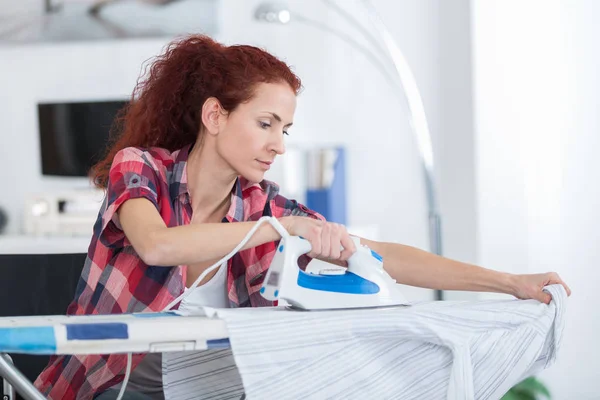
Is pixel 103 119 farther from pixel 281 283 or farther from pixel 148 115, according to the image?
pixel 281 283

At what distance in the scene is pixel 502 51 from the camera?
335 centimetres

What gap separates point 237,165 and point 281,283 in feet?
1.26

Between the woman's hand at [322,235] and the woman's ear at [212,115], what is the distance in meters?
0.36

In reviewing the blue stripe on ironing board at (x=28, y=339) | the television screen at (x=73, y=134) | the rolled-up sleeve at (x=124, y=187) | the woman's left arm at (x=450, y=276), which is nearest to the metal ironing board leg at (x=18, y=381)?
the blue stripe on ironing board at (x=28, y=339)

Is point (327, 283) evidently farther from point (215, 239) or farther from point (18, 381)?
point (18, 381)

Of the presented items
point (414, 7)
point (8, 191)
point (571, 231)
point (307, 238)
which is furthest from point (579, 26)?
point (8, 191)

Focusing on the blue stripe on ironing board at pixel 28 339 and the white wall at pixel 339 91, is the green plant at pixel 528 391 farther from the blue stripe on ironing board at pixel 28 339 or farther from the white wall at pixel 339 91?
the blue stripe on ironing board at pixel 28 339

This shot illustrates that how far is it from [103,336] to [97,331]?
10 mm

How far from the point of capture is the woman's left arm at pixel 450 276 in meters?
1.48

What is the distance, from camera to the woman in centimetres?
140

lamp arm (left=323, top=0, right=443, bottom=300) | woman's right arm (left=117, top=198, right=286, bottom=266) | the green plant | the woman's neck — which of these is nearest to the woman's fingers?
woman's right arm (left=117, top=198, right=286, bottom=266)

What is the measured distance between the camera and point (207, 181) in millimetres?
1647

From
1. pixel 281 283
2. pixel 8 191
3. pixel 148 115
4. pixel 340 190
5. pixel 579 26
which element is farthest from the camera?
pixel 8 191

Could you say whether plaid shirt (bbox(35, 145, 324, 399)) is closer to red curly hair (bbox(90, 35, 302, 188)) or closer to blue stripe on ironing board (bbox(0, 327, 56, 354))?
red curly hair (bbox(90, 35, 302, 188))
